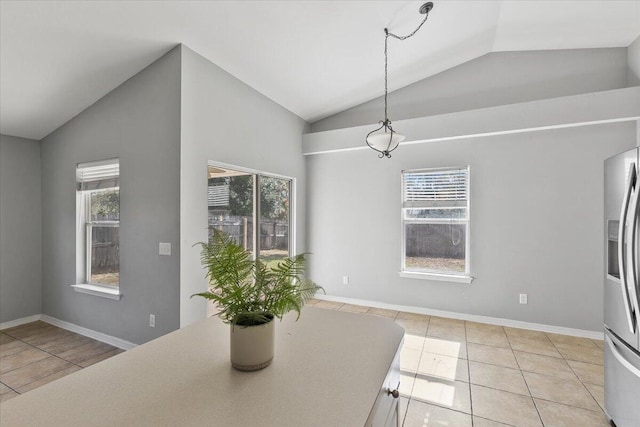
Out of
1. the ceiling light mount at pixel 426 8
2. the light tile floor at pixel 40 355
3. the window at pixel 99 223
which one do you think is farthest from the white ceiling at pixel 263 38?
the light tile floor at pixel 40 355

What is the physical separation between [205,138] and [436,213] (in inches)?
124

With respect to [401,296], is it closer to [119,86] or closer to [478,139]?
[478,139]

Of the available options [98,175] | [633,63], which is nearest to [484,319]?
[633,63]

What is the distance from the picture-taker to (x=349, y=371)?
104cm

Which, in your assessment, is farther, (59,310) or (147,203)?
(59,310)

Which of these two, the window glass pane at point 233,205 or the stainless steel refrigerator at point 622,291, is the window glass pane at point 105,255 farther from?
the stainless steel refrigerator at point 622,291

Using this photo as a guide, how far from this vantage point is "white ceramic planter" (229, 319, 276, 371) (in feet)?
3.29

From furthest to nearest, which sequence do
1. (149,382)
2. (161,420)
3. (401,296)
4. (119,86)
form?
(401,296)
(119,86)
(149,382)
(161,420)

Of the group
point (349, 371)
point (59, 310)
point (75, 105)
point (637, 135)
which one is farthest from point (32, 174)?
point (637, 135)

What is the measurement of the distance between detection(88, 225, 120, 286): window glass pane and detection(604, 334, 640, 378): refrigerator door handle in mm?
4292

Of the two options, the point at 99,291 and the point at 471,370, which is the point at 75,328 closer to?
the point at 99,291

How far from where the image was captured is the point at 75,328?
3.62 meters

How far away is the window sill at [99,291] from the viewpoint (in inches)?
128

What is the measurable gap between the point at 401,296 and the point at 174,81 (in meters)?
3.88
